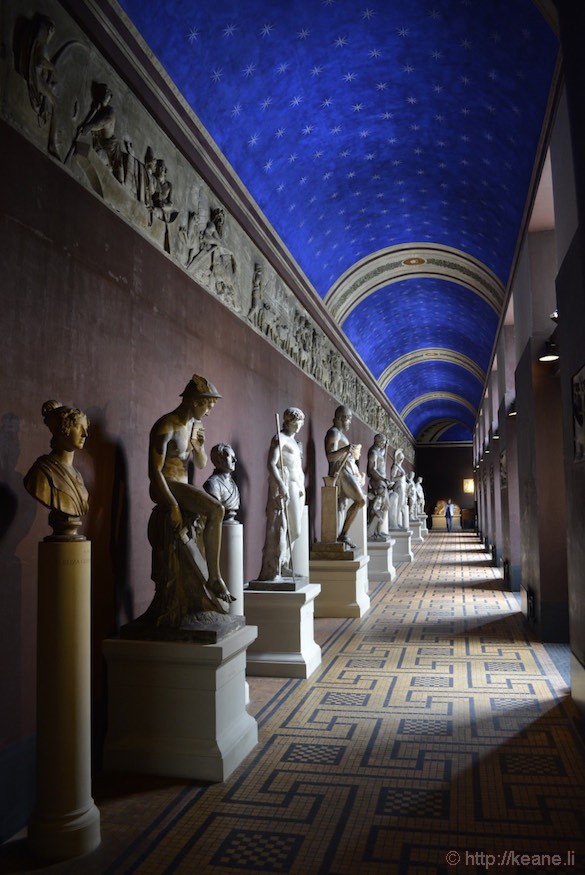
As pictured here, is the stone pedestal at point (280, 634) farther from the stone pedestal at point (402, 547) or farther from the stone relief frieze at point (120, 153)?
the stone pedestal at point (402, 547)

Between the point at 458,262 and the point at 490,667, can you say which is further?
the point at 458,262

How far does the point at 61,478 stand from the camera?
13.6 ft

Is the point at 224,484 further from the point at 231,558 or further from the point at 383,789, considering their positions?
the point at 383,789

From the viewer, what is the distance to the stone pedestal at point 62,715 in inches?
155

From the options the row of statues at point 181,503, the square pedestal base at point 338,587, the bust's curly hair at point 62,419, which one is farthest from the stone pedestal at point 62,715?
the square pedestal base at point 338,587

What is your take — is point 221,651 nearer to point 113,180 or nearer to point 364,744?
point 364,744

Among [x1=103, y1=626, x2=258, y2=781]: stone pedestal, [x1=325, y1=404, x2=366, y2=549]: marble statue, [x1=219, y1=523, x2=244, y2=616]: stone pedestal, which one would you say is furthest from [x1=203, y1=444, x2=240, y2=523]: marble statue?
[x1=325, y1=404, x2=366, y2=549]: marble statue

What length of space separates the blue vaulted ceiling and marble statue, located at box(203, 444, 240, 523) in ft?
13.6

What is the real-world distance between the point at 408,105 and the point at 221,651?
8.23 m

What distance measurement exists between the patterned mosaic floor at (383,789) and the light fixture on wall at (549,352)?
153 inches

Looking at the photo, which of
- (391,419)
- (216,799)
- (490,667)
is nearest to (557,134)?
(490,667)

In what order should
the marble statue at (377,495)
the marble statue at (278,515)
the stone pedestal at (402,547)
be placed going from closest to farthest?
the marble statue at (278,515) → the marble statue at (377,495) → the stone pedestal at (402,547)

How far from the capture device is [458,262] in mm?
16062

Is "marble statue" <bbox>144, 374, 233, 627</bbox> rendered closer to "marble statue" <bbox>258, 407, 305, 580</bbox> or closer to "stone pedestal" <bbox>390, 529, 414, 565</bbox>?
"marble statue" <bbox>258, 407, 305, 580</bbox>
